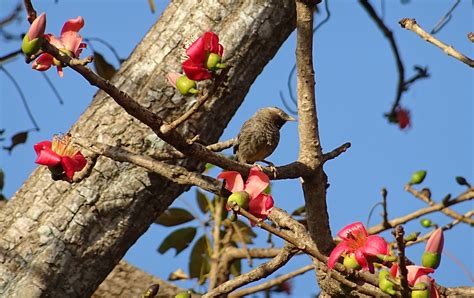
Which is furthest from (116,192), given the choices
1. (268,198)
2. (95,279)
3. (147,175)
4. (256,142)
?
(268,198)

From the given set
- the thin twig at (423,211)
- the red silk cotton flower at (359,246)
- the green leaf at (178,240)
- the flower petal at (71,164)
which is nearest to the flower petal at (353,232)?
the red silk cotton flower at (359,246)

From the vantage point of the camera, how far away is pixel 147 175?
11.4ft

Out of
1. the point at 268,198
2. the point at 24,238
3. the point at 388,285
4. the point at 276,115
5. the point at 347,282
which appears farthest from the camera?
the point at 276,115

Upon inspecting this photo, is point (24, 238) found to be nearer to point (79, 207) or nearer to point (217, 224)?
point (79, 207)

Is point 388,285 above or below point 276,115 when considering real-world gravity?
below

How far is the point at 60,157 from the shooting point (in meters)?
2.43

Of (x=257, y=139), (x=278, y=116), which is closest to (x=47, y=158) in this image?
(x=257, y=139)

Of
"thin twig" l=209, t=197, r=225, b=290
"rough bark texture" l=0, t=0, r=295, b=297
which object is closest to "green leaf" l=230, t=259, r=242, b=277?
"thin twig" l=209, t=197, r=225, b=290

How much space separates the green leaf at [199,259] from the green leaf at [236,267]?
0.18 m

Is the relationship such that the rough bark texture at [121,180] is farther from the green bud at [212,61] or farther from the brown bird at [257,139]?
the green bud at [212,61]

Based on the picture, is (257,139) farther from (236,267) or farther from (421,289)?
(421,289)

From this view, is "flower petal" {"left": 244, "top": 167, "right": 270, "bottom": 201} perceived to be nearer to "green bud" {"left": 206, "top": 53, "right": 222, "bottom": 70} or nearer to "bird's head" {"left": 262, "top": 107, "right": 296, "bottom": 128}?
"green bud" {"left": 206, "top": 53, "right": 222, "bottom": 70}

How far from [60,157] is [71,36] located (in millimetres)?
377

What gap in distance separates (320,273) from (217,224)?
81.7 inches
